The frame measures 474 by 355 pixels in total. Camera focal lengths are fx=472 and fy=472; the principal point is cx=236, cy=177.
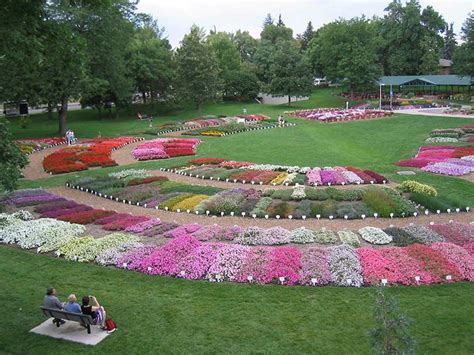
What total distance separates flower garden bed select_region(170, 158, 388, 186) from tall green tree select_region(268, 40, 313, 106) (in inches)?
1847

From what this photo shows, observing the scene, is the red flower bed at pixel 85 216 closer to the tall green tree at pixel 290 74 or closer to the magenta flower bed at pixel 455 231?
the magenta flower bed at pixel 455 231

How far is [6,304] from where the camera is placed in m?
13.1

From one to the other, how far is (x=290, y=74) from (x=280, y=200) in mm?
57342

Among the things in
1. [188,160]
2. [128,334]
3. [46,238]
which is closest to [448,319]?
[128,334]

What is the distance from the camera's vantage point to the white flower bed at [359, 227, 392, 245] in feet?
55.7

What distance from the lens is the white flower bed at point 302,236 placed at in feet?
56.2

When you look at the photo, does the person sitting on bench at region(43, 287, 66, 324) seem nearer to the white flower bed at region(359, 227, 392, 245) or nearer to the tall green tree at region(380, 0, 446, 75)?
the white flower bed at region(359, 227, 392, 245)

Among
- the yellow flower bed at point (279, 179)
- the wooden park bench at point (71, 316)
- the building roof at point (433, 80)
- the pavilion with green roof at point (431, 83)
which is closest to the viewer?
the wooden park bench at point (71, 316)

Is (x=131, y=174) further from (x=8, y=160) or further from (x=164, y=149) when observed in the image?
(x=8, y=160)

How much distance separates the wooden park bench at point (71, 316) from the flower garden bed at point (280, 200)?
10715 mm

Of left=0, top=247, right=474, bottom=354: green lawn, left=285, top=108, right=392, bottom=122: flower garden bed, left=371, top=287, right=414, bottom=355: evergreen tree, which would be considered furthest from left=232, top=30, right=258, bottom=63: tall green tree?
left=371, top=287, right=414, bottom=355: evergreen tree

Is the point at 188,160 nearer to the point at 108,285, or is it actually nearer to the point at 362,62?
the point at 108,285

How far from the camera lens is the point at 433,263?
47.9ft

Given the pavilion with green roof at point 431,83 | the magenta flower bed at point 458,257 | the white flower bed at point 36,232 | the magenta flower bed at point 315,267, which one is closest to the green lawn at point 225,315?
the magenta flower bed at point 315,267
